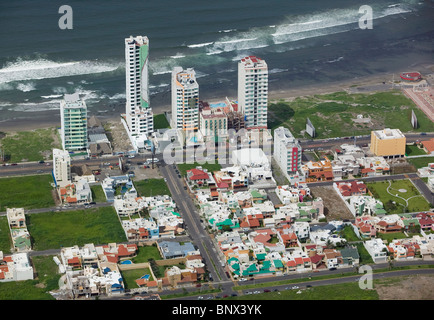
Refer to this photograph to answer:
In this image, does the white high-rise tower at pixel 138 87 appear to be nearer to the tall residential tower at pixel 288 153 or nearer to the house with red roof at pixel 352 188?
the tall residential tower at pixel 288 153

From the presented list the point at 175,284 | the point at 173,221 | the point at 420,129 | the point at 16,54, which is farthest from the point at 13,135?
the point at 420,129

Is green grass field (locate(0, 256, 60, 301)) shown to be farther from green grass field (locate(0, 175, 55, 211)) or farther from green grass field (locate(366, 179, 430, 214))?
green grass field (locate(366, 179, 430, 214))

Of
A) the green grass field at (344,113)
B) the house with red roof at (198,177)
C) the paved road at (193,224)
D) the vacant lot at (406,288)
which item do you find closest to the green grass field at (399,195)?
the vacant lot at (406,288)

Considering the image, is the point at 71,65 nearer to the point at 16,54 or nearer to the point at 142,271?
the point at 16,54

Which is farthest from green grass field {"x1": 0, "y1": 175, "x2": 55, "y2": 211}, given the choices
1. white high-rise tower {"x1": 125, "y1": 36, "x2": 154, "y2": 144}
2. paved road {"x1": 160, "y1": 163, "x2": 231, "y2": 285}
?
white high-rise tower {"x1": 125, "y1": 36, "x2": 154, "y2": 144}

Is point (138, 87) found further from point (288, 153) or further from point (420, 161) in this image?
point (420, 161)
